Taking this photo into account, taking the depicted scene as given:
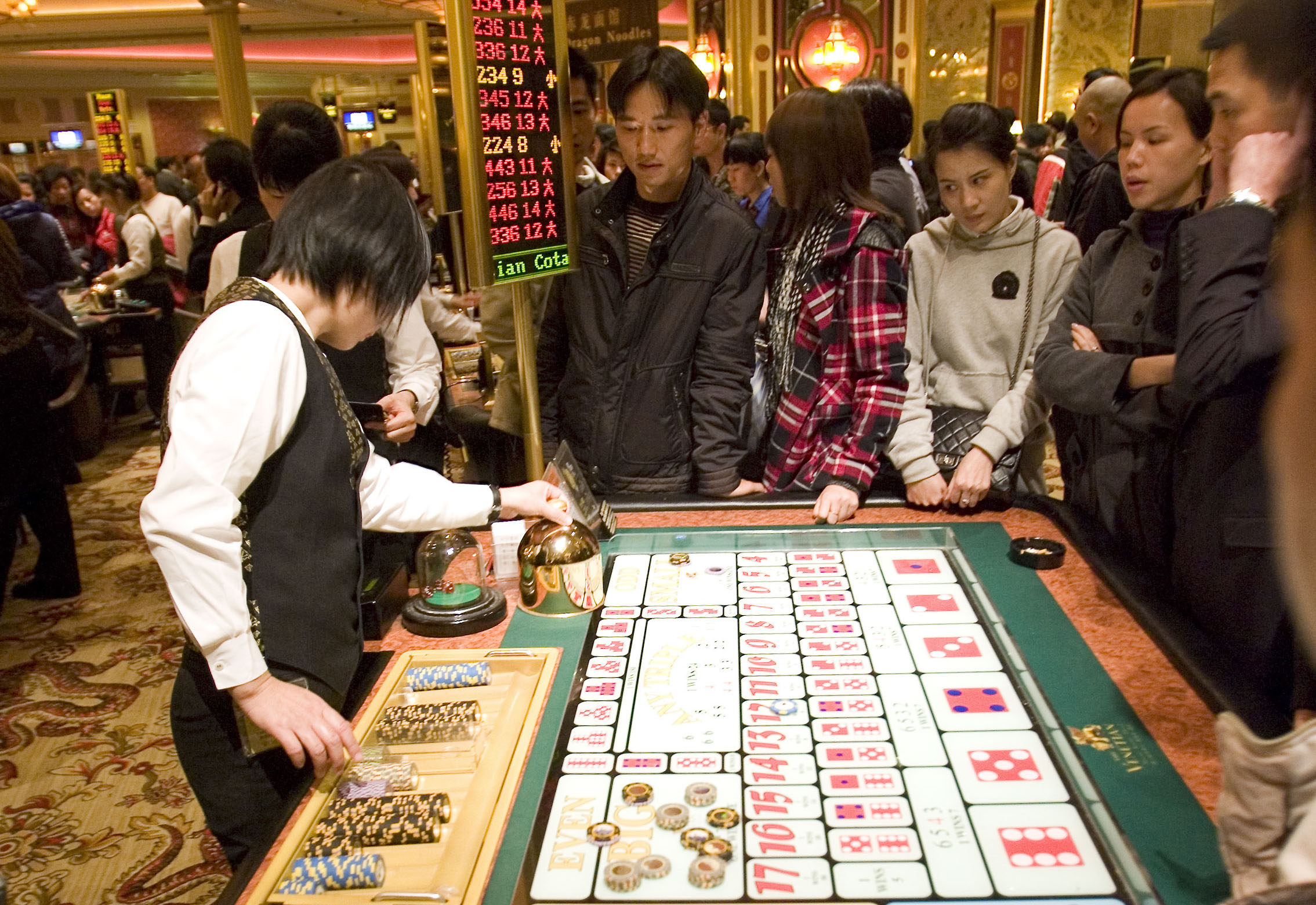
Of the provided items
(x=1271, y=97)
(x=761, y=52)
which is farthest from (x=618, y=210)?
(x=761, y=52)

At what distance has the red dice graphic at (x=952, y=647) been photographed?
134cm

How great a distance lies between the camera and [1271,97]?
2.48ft

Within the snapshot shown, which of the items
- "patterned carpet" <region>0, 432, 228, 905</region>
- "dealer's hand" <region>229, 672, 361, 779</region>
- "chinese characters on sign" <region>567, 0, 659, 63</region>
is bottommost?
"patterned carpet" <region>0, 432, 228, 905</region>

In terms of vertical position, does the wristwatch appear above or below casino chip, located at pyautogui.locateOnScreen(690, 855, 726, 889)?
above

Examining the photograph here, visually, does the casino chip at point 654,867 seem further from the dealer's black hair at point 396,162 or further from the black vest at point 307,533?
the dealer's black hair at point 396,162

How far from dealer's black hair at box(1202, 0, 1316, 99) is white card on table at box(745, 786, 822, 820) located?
0.79 metres

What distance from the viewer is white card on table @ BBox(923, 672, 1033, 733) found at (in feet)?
3.87

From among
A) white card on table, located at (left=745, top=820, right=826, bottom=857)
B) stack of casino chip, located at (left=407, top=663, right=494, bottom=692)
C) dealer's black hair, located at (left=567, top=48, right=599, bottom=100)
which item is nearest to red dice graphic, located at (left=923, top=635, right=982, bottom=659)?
white card on table, located at (left=745, top=820, right=826, bottom=857)

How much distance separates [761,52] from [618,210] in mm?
8281

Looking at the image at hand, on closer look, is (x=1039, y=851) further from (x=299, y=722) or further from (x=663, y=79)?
(x=663, y=79)

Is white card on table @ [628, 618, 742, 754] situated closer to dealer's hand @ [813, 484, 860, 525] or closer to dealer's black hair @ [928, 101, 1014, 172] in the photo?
dealer's hand @ [813, 484, 860, 525]

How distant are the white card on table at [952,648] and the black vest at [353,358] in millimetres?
1506

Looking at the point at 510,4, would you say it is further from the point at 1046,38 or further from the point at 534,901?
the point at 1046,38

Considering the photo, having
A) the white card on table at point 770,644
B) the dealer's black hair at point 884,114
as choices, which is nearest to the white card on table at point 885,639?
the white card on table at point 770,644
